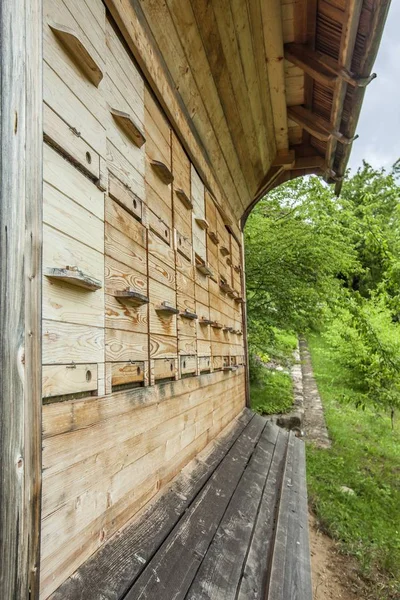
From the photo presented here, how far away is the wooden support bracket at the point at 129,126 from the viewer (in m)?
1.68

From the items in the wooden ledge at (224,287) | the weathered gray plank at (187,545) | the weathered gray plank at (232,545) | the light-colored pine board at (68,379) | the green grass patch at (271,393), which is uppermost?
the wooden ledge at (224,287)

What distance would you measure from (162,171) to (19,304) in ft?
4.78

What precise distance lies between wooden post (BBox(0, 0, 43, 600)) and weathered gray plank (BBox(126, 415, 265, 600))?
52cm

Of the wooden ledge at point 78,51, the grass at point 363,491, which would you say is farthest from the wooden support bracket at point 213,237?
the grass at point 363,491

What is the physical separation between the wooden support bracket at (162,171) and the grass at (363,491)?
3.91 m

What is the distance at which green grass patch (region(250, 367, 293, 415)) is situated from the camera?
8516mm

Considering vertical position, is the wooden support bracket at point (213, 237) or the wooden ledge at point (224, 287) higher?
the wooden support bracket at point (213, 237)

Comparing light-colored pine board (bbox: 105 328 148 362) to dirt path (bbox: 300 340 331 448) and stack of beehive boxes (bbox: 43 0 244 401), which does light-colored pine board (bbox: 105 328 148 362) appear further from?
dirt path (bbox: 300 340 331 448)

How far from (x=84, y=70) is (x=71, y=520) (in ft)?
5.16

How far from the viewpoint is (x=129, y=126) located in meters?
1.77

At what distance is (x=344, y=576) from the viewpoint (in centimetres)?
367

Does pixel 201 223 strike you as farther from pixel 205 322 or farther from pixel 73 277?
pixel 73 277

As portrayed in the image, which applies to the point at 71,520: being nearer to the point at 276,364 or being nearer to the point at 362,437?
the point at 362,437

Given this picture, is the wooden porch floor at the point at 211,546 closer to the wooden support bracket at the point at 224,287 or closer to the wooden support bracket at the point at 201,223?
the wooden support bracket at the point at 224,287
